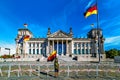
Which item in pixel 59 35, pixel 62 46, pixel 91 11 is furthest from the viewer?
pixel 62 46

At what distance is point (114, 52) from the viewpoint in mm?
106438

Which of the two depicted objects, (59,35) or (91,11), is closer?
(91,11)

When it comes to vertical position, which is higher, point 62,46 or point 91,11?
point 91,11

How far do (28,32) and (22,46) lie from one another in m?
11.5

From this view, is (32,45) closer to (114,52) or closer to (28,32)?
(28,32)

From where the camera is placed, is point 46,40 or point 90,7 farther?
point 46,40

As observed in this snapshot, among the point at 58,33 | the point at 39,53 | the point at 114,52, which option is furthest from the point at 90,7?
the point at 114,52

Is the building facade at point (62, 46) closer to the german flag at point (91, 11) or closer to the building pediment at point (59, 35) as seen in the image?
the building pediment at point (59, 35)

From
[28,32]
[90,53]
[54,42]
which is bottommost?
[90,53]

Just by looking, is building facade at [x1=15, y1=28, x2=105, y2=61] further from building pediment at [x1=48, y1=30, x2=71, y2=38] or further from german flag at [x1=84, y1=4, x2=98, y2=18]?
german flag at [x1=84, y1=4, x2=98, y2=18]

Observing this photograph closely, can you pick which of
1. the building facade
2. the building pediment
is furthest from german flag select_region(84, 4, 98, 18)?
the building facade

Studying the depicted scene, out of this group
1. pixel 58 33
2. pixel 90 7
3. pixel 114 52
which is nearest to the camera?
pixel 90 7

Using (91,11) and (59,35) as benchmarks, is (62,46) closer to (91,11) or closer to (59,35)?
(59,35)

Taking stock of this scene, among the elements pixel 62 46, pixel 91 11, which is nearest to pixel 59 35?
pixel 62 46
